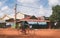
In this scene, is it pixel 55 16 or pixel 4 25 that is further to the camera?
pixel 4 25

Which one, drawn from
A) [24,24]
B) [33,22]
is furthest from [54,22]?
[24,24]

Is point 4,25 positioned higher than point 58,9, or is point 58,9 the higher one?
point 58,9

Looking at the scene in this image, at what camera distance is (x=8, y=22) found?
6228cm

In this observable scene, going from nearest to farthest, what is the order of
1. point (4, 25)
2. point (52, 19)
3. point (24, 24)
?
1. point (24, 24)
2. point (52, 19)
3. point (4, 25)

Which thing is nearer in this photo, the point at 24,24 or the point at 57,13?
the point at 24,24

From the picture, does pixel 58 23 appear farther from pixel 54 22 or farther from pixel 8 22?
pixel 8 22

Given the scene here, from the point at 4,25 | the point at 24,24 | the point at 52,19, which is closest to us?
the point at 24,24

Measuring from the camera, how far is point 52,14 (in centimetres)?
5988

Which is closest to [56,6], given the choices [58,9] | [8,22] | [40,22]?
[58,9]

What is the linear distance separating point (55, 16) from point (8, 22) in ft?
46.2

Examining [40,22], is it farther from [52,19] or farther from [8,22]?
[8,22]

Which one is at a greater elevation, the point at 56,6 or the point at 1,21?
the point at 56,6

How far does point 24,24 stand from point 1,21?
40.8m

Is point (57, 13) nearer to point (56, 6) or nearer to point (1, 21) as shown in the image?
point (56, 6)
